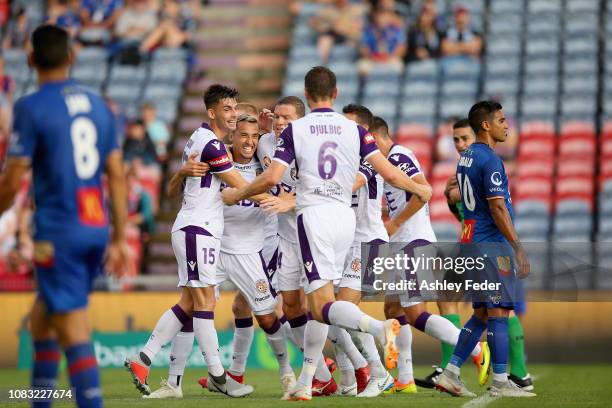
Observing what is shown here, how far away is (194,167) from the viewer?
9.34 metres

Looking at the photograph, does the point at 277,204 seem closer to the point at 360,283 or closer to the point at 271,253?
the point at 360,283

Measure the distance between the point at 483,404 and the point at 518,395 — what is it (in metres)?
0.71

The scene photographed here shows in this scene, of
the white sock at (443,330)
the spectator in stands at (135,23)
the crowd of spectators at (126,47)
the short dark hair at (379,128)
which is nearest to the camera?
the white sock at (443,330)

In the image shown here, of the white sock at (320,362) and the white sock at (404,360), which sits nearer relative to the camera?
the white sock at (320,362)

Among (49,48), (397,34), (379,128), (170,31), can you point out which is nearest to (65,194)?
Result: (49,48)

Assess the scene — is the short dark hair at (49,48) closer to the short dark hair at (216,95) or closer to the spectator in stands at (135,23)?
the short dark hair at (216,95)

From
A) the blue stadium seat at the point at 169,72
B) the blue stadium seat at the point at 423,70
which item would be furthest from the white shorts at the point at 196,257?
the blue stadium seat at the point at 169,72

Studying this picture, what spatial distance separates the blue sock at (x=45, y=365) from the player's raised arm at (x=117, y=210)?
0.56m

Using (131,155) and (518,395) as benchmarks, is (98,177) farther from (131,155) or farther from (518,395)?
(131,155)

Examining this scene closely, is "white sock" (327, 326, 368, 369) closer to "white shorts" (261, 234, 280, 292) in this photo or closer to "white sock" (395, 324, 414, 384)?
"white sock" (395, 324, 414, 384)

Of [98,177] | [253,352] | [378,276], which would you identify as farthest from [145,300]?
[98,177]

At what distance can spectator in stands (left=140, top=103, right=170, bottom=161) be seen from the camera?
20.2 meters

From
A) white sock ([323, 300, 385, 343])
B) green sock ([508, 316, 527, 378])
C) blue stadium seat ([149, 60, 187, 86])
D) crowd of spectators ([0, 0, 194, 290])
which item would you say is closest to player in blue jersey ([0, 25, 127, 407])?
white sock ([323, 300, 385, 343])

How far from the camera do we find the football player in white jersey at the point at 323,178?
8227 mm
